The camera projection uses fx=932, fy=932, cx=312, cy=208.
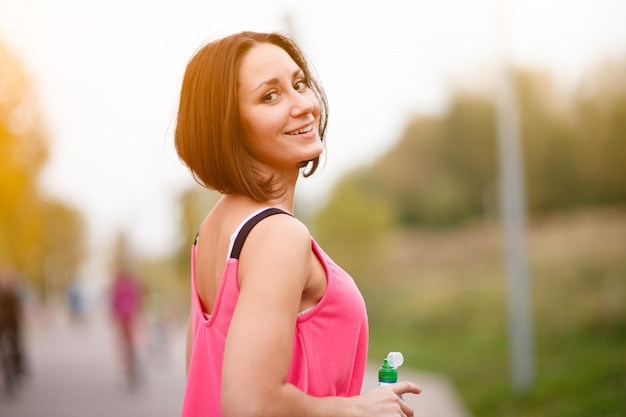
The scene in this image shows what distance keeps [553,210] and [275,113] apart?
22.0 m

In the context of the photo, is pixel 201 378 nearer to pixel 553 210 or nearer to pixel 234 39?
pixel 234 39

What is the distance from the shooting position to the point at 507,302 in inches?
832

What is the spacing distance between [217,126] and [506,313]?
1934 cm

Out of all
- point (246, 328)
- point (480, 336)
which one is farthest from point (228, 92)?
point (480, 336)

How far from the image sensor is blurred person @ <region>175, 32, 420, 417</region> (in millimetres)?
1760

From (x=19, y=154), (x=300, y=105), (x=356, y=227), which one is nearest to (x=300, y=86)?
(x=300, y=105)

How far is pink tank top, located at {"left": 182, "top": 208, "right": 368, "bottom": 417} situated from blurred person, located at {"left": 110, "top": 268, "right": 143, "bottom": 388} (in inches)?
440

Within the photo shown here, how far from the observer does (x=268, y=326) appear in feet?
5.74

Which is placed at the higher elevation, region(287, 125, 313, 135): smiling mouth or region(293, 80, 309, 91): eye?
region(293, 80, 309, 91): eye

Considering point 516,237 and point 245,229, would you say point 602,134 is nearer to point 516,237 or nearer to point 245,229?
point 516,237

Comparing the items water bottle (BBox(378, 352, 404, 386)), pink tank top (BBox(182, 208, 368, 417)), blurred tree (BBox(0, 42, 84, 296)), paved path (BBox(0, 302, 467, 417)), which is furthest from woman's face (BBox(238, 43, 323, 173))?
blurred tree (BBox(0, 42, 84, 296))

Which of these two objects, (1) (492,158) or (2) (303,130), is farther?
(1) (492,158)

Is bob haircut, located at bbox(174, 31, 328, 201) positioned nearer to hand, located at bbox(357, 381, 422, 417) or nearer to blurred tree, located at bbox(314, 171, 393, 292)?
hand, located at bbox(357, 381, 422, 417)

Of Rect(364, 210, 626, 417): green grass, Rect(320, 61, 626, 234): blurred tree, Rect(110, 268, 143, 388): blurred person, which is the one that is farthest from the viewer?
Rect(320, 61, 626, 234): blurred tree
